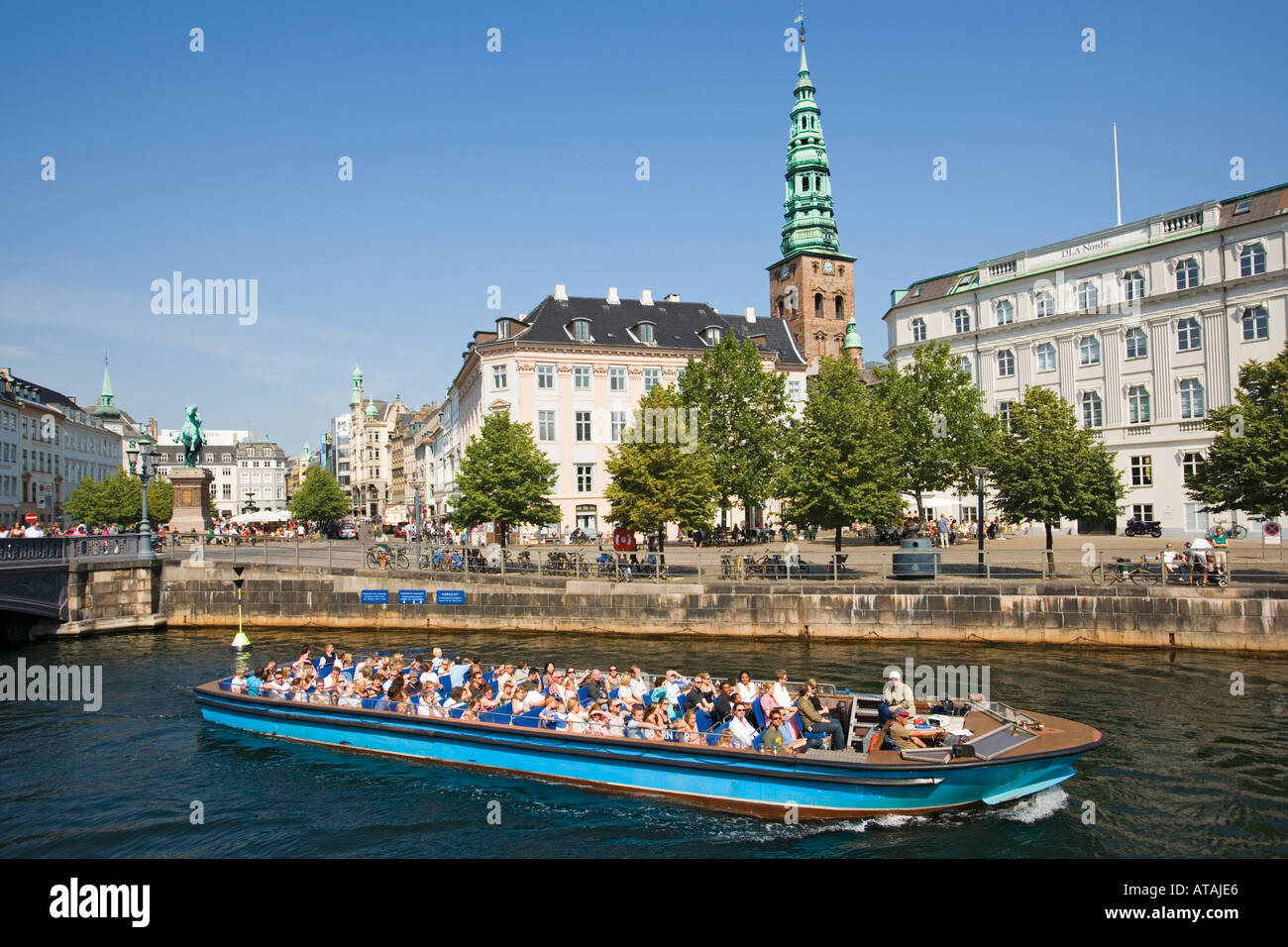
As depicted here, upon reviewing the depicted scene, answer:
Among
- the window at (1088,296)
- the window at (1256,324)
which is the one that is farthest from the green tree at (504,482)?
the window at (1256,324)

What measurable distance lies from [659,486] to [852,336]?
4547cm

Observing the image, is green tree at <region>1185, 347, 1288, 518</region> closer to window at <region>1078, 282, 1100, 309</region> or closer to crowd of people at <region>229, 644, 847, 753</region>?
crowd of people at <region>229, 644, 847, 753</region>

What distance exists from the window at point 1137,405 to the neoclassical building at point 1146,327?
0.20 feet

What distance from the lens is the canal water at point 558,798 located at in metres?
13.2

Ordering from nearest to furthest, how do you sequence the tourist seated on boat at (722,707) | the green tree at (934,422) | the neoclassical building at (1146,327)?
the tourist seated on boat at (722,707) < the neoclassical building at (1146,327) < the green tree at (934,422)

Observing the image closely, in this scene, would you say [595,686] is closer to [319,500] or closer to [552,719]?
[552,719]

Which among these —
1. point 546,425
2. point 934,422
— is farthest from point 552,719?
point 546,425

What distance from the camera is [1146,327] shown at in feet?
163

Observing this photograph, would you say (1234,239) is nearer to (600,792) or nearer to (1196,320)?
(1196,320)

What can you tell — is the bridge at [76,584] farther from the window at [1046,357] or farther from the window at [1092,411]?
the window at [1046,357]

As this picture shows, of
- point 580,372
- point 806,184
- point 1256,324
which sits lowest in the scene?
point 1256,324

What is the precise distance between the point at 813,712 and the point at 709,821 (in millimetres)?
2565

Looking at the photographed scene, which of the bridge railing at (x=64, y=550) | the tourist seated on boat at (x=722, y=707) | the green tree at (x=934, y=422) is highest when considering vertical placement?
the green tree at (x=934, y=422)

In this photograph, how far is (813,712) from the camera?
48.3 feet
